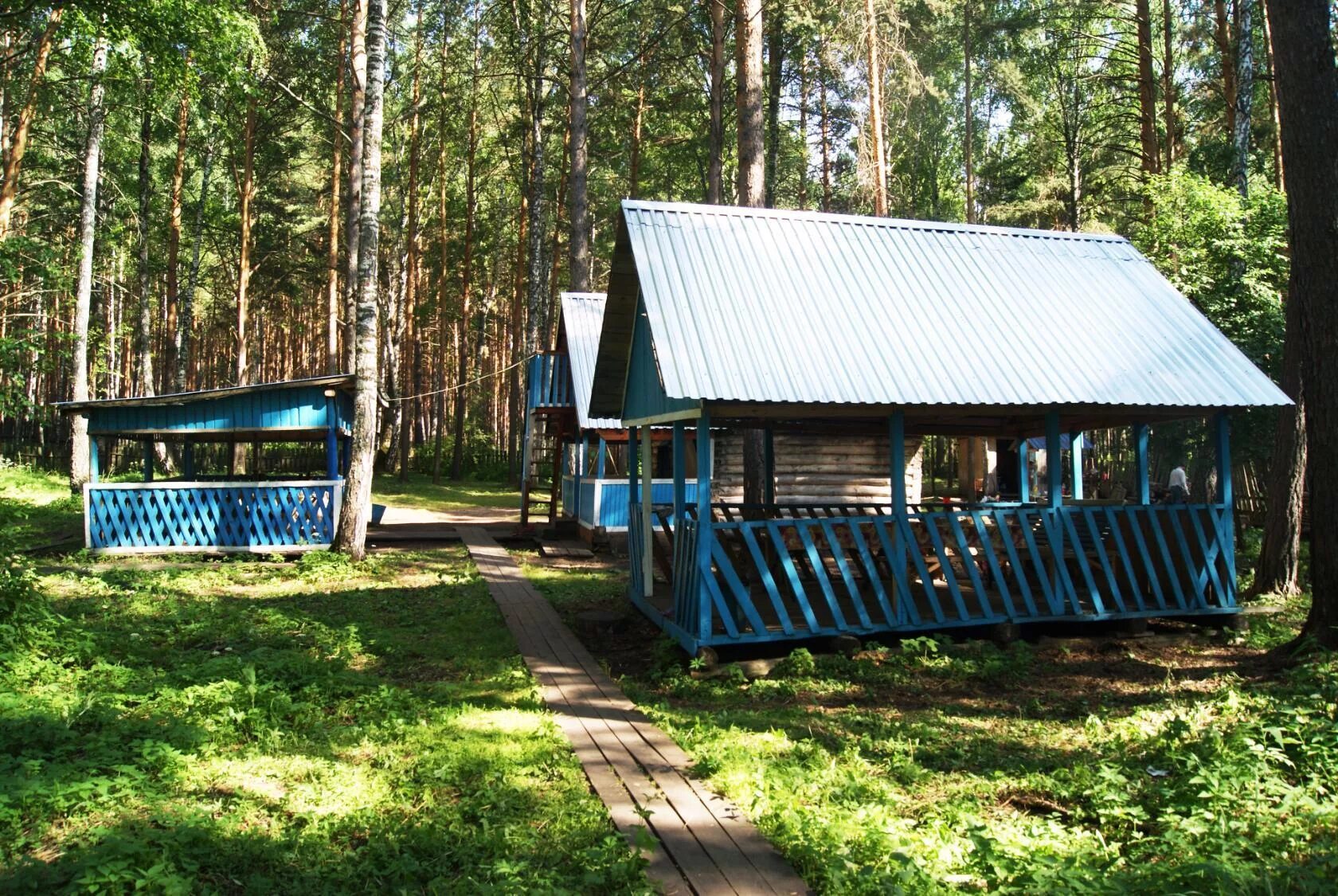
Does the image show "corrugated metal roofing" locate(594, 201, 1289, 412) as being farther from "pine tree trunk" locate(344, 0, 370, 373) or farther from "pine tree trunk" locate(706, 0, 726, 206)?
"pine tree trunk" locate(344, 0, 370, 373)

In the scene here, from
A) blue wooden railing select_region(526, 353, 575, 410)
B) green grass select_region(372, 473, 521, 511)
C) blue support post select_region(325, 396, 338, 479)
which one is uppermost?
blue wooden railing select_region(526, 353, 575, 410)

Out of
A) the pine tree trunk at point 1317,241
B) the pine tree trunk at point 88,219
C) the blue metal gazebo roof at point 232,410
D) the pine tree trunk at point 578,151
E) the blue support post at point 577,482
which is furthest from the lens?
the pine tree trunk at point 578,151

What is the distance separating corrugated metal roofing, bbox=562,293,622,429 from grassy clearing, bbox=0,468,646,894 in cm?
782

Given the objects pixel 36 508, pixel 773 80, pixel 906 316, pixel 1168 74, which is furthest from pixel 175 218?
pixel 1168 74

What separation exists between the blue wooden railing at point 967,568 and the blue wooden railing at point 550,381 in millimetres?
9458

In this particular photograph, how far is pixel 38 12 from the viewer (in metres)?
18.0

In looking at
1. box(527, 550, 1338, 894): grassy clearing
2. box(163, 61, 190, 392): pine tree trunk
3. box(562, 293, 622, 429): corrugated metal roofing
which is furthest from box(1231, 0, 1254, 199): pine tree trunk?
box(163, 61, 190, 392): pine tree trunk

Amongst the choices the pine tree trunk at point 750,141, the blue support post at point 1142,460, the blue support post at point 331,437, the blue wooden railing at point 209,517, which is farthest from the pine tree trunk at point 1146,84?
the blue wooden railing at point 209,517

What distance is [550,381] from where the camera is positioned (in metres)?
20.0

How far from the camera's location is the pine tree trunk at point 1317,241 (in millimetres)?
7629

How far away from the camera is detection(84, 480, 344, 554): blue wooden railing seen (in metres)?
16.7

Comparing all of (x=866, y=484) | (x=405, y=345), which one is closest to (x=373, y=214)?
(x=866, y=484)

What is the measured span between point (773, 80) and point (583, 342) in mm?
12296

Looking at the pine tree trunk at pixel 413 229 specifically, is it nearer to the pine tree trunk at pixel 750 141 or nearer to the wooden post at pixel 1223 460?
the pine tree trunk at pixel 750 141
